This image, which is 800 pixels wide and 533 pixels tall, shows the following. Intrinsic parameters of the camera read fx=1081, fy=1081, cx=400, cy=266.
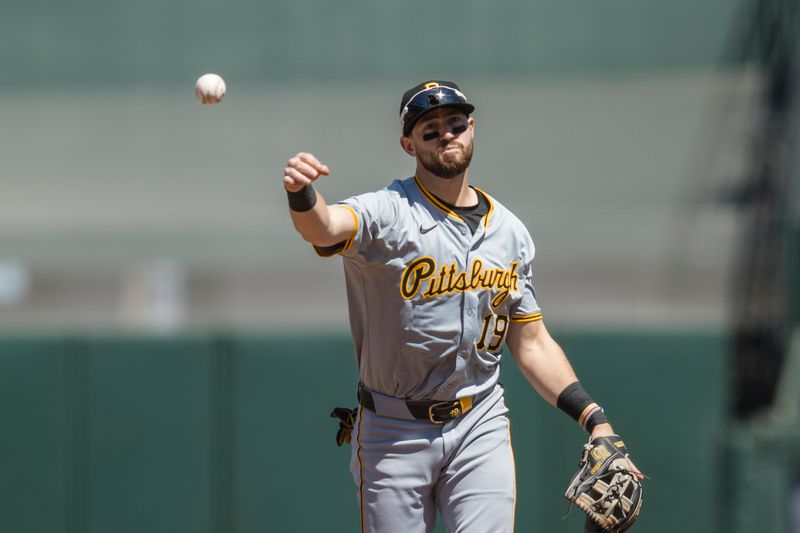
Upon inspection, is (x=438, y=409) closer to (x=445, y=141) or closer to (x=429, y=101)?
(x=445, y=141)

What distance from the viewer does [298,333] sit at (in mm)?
5609

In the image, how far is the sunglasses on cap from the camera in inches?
115

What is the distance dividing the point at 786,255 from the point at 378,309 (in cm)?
374

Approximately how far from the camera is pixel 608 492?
2.92 metres

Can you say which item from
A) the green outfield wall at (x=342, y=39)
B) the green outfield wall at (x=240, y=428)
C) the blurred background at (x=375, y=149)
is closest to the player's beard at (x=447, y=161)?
the green outfield wall at (x=240, y=428)

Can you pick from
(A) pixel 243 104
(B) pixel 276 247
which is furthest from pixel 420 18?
(B) pixel 276 247

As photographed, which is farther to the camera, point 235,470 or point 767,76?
point 767,76

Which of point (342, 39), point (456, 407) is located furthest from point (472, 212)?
point (342, 39)

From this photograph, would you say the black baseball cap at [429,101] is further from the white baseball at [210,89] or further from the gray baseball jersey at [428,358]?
the white baseball at [210,89]

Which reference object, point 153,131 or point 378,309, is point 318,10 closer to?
point 153,131

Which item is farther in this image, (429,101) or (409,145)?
(409,145)

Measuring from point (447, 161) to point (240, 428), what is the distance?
3008 millimetres

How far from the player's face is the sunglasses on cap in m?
0.02

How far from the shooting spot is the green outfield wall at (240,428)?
5457mm
